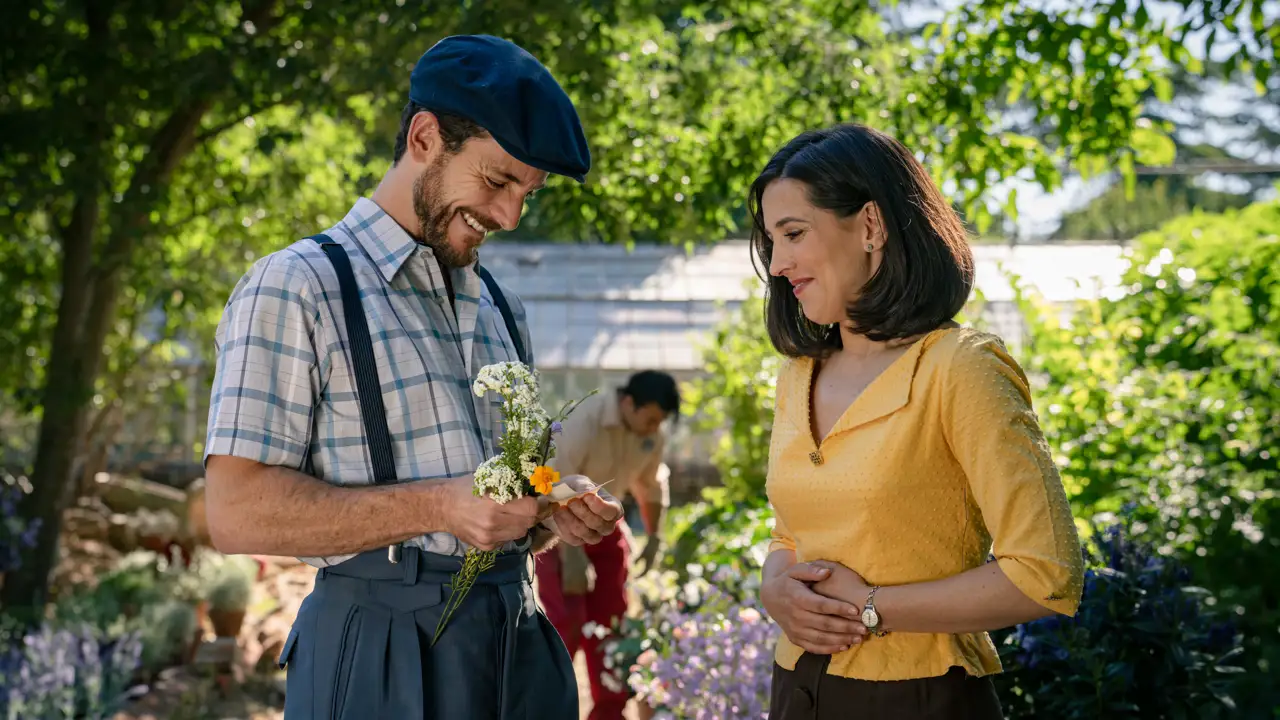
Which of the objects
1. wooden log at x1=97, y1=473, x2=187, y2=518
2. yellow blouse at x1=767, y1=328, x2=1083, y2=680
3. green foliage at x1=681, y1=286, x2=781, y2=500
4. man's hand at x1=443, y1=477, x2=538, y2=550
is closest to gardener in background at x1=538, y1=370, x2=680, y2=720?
green foliage at x1=681, y1=286, x2=781, y2=500

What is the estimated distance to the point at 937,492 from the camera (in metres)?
1.85

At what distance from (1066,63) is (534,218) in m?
14.0

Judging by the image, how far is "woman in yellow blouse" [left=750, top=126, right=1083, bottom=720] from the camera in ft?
5.72

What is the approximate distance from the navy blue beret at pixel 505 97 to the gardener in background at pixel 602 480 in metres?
3.25

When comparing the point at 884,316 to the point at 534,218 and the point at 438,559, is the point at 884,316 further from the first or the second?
the point at 534,218

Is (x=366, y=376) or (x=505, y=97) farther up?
(x=505, y=97)

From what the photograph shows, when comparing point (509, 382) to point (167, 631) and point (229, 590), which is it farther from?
point (229, 590)

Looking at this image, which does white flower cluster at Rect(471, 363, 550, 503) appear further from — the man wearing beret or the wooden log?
the wooden log

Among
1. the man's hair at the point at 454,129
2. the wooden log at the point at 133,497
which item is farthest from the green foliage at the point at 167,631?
the man's hair at the point at 454,129

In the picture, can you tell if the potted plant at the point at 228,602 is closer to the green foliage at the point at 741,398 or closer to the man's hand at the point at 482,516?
the green foliage at the point at 741,398

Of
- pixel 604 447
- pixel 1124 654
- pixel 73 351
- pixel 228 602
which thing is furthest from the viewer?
pixel 228 602

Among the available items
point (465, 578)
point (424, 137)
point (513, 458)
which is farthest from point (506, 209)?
point (465, 578)

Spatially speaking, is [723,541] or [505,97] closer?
[505,97]

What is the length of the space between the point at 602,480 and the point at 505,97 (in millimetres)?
3824
